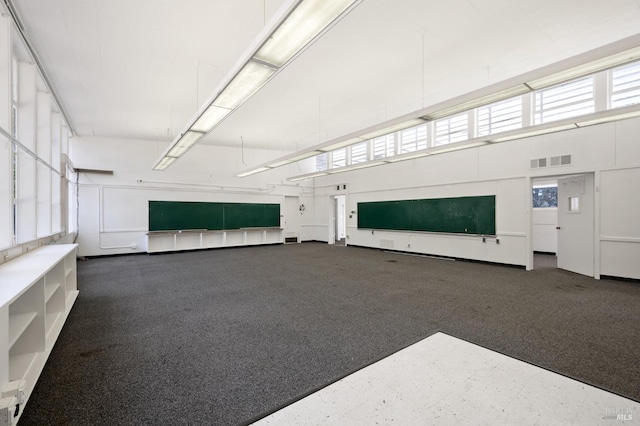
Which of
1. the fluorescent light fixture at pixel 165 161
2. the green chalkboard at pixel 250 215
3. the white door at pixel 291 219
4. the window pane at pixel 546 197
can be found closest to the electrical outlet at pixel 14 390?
the fluorescent light fixture at pixel 165 161

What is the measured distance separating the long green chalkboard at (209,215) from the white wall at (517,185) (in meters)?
3.72

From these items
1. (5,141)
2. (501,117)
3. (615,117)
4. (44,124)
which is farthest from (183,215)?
(615,117)

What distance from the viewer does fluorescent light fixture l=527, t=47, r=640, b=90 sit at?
2285mm

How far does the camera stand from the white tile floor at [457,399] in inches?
61.6

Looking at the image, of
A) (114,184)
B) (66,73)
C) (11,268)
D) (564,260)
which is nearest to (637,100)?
(564,260)

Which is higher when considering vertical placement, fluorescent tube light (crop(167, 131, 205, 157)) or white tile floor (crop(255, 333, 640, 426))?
fluorescent tube light (crop(167, 131, 205, 157))

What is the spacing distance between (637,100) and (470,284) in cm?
410

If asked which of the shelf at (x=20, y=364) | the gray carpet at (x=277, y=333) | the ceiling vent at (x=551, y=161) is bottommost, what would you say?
the gray carpet at (x=277, y=333)

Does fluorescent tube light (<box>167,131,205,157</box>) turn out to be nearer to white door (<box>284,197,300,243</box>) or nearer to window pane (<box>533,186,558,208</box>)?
white door (<box>284,197,300,243</box>)

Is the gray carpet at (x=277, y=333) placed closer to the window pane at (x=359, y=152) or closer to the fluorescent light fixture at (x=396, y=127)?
the fluorescent light fixture at (x=396, y=127)

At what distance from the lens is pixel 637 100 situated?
4.53 meters

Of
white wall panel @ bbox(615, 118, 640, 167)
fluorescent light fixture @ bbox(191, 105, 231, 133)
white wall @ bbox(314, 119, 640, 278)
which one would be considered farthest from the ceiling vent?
fluorescent light fixture @ bbox(191, 105, 231, 133)

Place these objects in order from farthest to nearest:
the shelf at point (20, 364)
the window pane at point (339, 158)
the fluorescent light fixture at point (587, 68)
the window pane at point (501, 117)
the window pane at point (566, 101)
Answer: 1. the window pane at point (339, 158)
2. the window pane at point (501, 117)
3. the window pane at point (566, 101)
4. the fluorescent light fixture at point (587, 68)
5. the shelf at point (20, 364)

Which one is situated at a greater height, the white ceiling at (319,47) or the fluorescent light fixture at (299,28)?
the white ceiling at (319,47)
